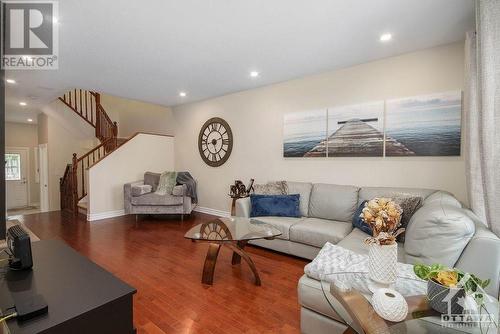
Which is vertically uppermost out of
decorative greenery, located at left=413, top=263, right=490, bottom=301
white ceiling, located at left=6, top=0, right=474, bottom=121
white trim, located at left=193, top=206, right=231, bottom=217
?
white ceiling, located at left=6, top=0, right=474, bottom=121

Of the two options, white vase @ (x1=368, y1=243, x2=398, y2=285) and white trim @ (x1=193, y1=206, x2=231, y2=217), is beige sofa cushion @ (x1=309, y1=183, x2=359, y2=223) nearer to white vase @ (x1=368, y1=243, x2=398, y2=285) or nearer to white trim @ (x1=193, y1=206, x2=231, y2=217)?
white vase @ (x1=368, y1=243, x2=398, y2=285)

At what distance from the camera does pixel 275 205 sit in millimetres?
3266

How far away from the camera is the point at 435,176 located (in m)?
2.83

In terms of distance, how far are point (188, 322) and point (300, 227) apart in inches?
60.2

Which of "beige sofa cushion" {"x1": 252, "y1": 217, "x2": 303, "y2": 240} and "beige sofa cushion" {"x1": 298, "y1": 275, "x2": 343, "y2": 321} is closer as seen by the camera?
"beige sofa cushion" {"x1": 298, "y1": 275, "x2": 343, "y2": 321}

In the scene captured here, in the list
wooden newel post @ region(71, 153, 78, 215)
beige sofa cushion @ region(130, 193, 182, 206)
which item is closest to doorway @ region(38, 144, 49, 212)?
wooden newel post @ region(71, 153, 78, 215)

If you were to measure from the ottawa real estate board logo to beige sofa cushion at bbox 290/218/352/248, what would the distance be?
Result: 2.92m

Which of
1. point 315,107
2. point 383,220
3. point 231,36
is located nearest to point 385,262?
point 383,220

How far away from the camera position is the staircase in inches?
211

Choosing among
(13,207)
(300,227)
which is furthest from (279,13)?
(13,207)

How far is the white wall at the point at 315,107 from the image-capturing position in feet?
9.13

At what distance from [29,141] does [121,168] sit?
16.3ft

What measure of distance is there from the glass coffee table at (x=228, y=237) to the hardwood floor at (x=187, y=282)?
134 mm

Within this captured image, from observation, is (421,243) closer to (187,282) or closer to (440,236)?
(440,236)
